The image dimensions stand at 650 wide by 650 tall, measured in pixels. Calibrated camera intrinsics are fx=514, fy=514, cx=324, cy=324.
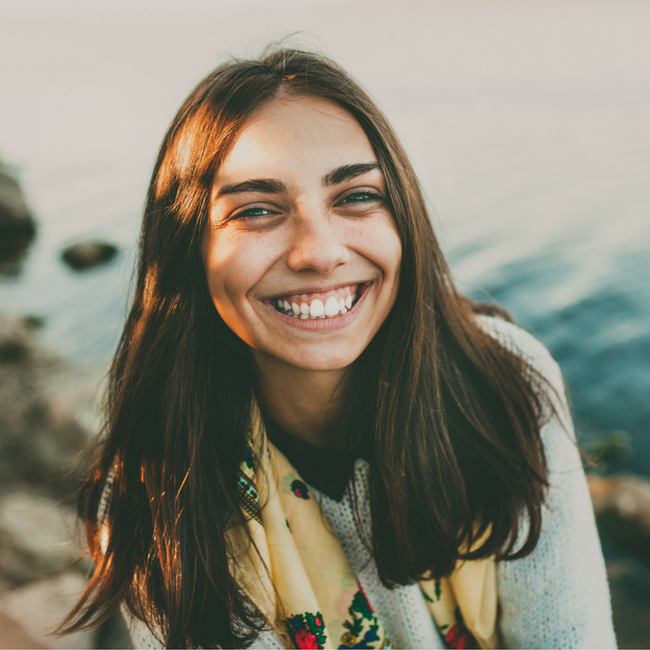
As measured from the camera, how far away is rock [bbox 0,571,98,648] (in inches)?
112

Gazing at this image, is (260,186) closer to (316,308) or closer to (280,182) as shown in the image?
(280,182)

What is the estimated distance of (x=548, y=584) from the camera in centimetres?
172

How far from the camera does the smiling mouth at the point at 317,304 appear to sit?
1.56 m

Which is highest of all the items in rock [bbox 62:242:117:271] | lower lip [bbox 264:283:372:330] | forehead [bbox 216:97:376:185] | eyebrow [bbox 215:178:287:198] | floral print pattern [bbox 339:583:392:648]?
rock [bbox 62:242:117:271]

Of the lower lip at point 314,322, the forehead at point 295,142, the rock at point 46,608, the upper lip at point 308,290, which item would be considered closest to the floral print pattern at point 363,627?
the lower lip at point 314,322

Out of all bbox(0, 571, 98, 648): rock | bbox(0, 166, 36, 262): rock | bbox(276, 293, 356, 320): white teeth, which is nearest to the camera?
bbox(276, 293, 356, 320): white teeth

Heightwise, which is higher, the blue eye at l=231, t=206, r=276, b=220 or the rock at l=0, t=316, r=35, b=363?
the rock at l=0, t=316, r=35, b=363

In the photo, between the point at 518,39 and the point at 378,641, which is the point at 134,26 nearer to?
the point at 518,39

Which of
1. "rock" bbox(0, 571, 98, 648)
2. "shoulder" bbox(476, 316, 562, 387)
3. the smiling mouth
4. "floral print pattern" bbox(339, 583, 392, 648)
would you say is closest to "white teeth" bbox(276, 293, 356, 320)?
the smiling mouth

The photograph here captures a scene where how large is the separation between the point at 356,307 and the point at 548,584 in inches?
44.5

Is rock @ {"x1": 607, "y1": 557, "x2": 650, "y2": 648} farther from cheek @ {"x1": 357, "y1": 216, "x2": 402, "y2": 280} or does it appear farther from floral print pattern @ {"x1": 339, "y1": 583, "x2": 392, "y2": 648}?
cheek @ {"x1": 357, "y1": 216, "x2": 402, "y2": 280}

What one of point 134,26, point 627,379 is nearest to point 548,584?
Result: point 627,379

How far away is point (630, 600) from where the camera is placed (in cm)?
325

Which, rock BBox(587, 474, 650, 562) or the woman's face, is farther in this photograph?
rock BBox(587, 474, 650, 562)
